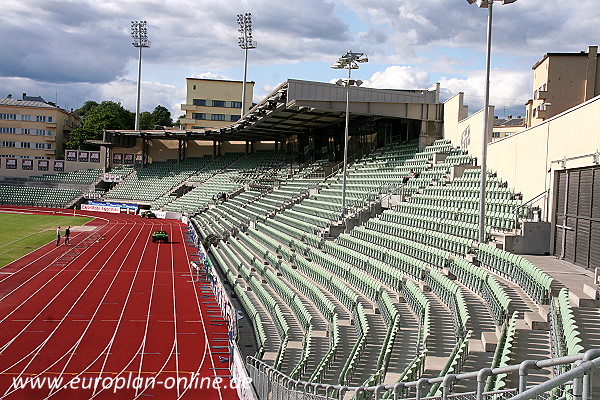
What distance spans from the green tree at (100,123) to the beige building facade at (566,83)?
7031 centimetres

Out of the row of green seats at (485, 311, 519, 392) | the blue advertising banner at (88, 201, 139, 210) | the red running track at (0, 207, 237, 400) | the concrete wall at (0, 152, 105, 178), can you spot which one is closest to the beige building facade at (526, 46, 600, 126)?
the red running track at (0, 207, 237, 400)

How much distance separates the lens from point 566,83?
2566 cm

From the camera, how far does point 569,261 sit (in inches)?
576

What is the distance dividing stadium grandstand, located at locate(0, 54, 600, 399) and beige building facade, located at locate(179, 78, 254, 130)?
125ft

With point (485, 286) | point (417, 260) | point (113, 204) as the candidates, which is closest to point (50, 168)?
point (113, 204)

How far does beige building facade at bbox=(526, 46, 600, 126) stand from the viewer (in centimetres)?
2528

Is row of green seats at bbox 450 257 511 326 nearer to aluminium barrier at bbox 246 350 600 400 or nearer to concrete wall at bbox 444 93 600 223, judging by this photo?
aluminium barrier at bbox 246 350 600 400

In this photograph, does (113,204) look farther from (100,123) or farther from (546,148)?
(546,148)

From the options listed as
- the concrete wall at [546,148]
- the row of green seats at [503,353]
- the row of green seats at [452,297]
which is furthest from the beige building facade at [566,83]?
the row of green seats at [503,353]

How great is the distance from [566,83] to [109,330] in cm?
2083

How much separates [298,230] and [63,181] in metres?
50.2

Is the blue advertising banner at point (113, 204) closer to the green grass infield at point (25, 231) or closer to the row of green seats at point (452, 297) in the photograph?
the green grass infield at point (25, 231)

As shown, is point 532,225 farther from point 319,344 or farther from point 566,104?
point 566,104

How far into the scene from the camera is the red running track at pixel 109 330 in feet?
44.7
